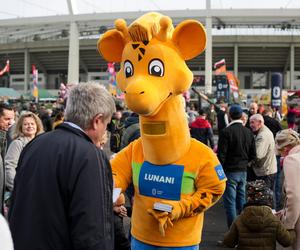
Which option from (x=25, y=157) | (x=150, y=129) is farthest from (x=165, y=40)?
(x=25, y=157)

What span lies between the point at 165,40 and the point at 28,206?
1490mm

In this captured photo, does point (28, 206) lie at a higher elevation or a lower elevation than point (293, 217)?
higher

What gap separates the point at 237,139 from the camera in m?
5.41

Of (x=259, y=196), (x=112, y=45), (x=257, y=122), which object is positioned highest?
(x=112, y=45)

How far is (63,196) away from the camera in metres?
2.05

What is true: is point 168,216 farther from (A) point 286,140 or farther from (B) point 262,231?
(A) point 286,140

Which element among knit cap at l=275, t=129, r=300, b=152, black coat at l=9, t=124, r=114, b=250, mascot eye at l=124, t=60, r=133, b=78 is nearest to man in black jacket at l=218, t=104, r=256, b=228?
knit cap at l=275, t=129, r=300, b=152

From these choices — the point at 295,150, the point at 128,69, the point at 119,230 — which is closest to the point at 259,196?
the point at 295,150

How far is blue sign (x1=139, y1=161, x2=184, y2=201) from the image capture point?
118 inches

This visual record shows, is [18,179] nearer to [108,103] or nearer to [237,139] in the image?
[108,103]

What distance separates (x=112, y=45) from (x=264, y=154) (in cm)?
318

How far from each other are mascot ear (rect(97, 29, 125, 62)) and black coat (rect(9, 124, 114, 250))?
1332mm

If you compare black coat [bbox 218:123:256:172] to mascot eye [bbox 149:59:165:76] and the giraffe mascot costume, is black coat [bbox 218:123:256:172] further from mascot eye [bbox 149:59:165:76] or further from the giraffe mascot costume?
mascot eye [bbox 149:59:165:76]

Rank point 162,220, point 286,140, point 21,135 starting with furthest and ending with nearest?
point 21,135 → point 286,140 → point 162,220
